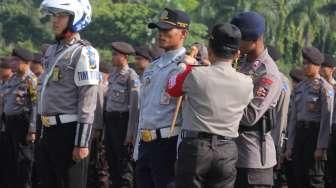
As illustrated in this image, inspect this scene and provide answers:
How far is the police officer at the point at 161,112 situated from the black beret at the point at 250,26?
0.59m

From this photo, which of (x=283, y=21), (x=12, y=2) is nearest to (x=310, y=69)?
(x=283, y=21)

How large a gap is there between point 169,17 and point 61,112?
3.56 feet

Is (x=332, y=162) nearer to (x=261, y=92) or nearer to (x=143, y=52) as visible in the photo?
(x=143, y=52)

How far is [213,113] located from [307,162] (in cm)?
462

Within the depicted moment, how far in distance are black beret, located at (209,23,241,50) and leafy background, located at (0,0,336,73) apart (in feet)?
100

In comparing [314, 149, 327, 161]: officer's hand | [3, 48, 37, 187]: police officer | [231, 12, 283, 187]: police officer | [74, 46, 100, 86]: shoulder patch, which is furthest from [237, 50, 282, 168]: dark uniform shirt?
[3, 48, 37, 187]: police officer

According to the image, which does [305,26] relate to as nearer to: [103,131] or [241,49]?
[103,131]

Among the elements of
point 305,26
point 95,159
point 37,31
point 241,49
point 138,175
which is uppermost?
point 241,49

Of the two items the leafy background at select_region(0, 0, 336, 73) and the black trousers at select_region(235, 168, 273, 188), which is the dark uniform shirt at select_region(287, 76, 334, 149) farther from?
the leafy background at select_region(0, 0, 336, 73)

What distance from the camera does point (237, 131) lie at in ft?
16.4

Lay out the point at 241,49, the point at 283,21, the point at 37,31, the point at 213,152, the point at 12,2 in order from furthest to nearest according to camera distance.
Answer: the point at 12,2 < the point at 37,31 < the point at 283,21 < the point at 241,49 < the point at 213,152

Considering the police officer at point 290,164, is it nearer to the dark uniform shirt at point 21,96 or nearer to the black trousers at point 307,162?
the black trousers at point 307,162

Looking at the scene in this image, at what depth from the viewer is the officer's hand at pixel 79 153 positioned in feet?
18.3

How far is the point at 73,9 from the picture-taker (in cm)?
564
